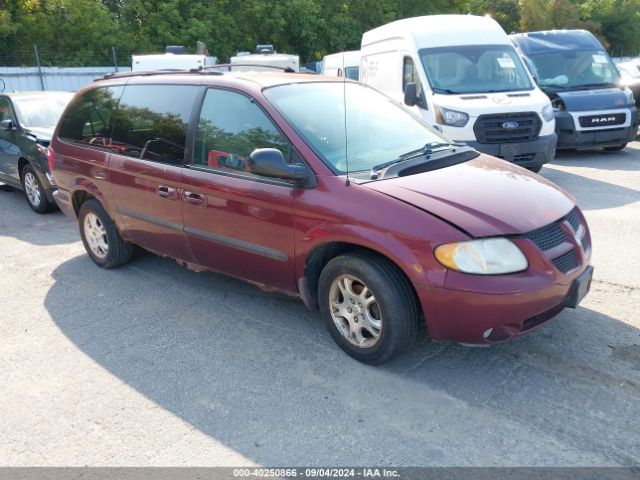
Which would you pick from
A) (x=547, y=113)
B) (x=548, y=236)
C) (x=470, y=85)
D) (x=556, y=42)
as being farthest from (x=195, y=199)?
(x=556, y=42)

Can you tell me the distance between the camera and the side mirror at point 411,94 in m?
8.80

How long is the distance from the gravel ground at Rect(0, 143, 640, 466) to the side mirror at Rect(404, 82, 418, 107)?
4.53m

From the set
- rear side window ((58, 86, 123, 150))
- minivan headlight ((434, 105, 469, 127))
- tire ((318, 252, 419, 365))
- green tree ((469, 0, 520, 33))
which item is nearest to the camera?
tire ((318, 252, 419, 365))

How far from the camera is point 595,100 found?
33.6 ft

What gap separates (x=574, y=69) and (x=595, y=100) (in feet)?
3.94

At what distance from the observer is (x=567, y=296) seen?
3348mm

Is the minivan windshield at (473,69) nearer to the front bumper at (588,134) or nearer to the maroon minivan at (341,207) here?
the front bumper at (588,134)

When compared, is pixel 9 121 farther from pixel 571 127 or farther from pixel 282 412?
pixel 571 127

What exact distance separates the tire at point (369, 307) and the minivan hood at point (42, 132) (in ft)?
19.1

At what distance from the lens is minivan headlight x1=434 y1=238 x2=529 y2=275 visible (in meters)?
3.15

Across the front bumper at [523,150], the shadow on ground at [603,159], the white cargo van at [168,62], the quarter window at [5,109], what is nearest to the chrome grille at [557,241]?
the front bumper at [523,150]

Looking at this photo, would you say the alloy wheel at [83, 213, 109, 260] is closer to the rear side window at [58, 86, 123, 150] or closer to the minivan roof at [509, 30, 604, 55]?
the rear side window at [58, 86, 123, 150]

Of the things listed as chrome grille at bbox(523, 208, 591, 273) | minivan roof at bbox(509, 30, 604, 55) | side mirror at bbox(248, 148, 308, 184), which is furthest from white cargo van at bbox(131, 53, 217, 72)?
chrome grille at bbox(523, 208, 591, 273)

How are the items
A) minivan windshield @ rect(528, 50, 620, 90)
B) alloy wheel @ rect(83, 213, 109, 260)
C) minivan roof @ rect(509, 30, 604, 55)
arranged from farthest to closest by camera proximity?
minivan roof @ rect(509, 30, 604, 55) < minivan windshield @ rect(528, 50, 620, 90) < alloy wheel @ rect(83, 213, 109, 260)
